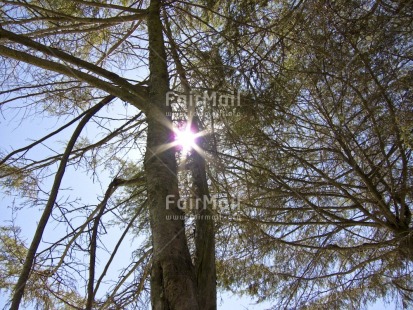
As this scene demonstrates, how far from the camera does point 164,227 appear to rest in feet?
7.77

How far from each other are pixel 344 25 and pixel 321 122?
34.8 inches

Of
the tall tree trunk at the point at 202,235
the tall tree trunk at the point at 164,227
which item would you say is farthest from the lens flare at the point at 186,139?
the tall tree trunk at the point at 164,227

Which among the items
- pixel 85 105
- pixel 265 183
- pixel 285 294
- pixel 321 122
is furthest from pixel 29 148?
pixel 285 294

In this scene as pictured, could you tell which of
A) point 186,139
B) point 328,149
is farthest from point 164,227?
point 328,149

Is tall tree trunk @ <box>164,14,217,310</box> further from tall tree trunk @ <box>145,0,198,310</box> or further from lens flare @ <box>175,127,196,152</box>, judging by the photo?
tall tree trunk @ <box>145,0,198,310</box>

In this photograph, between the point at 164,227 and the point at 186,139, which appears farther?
the point at 186,139

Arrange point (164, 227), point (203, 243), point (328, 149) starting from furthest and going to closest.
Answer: point (328, 149) → point (203, 243) → point (164, 227)

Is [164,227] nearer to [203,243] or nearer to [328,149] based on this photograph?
[203,243]

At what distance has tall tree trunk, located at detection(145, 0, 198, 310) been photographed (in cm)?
211

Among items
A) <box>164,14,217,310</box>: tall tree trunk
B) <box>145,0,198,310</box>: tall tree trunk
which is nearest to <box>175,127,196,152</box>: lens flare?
<box>164,14,217,310</box>: tall tree trunk

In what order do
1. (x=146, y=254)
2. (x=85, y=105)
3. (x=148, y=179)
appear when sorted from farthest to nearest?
(x=85, y=105)
(x=146, y=254)
(x=148, y=179)

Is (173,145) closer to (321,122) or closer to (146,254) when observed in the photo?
(146,254)

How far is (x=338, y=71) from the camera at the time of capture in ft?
11.7

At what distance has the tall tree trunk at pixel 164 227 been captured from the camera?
2.11m
